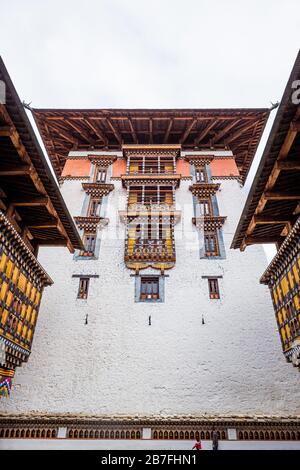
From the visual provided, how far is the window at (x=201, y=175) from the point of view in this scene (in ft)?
50.5

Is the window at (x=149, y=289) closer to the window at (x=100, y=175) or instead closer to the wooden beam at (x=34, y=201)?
the wooden beam at (x=34, y=201)

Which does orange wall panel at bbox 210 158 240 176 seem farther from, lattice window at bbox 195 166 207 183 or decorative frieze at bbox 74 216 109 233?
decorative frieze at bbox 74 216 109 233

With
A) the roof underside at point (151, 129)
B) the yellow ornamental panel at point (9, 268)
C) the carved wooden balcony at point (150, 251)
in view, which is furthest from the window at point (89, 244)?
the roof underside at point (151, 129)

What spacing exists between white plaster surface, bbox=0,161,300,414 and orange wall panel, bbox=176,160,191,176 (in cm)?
426

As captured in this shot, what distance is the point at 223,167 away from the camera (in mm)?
15922

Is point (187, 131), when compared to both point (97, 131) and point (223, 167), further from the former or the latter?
point (97, 131)

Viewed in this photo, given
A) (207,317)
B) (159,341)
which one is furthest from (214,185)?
(159,341)

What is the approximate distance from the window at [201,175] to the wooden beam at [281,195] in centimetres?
808

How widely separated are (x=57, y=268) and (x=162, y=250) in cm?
422

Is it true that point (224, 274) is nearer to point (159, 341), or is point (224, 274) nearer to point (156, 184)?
point (159, 341)

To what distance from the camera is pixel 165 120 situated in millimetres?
16047

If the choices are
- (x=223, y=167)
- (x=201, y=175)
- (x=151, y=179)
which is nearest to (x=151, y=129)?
(x=151, y=179)

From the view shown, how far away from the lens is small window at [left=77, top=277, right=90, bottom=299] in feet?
39.7

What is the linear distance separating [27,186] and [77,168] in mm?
8520
